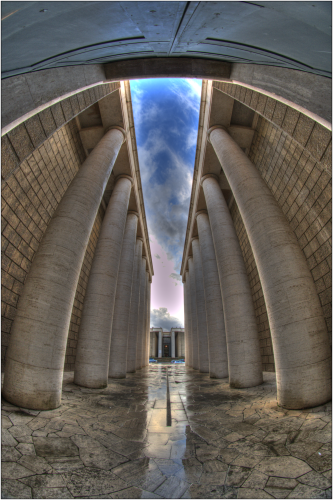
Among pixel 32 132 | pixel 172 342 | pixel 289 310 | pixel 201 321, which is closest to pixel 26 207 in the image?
pixel 32 132

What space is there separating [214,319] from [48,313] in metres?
8.30

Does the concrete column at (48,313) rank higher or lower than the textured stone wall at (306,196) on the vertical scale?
lower

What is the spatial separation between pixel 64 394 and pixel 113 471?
4.32m

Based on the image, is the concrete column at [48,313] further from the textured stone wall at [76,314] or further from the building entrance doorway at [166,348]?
the building entrance doorway at [166,348]

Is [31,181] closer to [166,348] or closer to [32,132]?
[32,132]

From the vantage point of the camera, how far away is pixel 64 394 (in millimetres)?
6082

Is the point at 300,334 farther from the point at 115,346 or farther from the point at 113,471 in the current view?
the point at 115,346

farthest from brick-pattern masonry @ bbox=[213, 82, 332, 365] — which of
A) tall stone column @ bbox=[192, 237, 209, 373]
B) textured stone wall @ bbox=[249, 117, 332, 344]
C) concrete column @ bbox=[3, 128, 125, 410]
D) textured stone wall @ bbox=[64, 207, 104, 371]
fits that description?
textured stone wall @ bbox=[64, 207, 104, 371]

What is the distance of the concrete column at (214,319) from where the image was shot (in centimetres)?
1060

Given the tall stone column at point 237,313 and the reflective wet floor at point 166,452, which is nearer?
the reflective wet floor at point 166,452

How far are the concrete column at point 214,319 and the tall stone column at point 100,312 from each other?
5.32 metres

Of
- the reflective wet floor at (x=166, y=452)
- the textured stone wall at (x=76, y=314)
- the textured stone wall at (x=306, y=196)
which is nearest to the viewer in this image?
the reflective wet floor at (x=166, y=452)

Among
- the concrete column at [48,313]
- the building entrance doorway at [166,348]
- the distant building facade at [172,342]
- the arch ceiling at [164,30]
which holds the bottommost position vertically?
the building entrance doorway at [166,348]

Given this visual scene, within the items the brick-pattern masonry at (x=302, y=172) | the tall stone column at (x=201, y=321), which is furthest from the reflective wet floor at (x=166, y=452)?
the tall stone column at (x=201, y=321)
